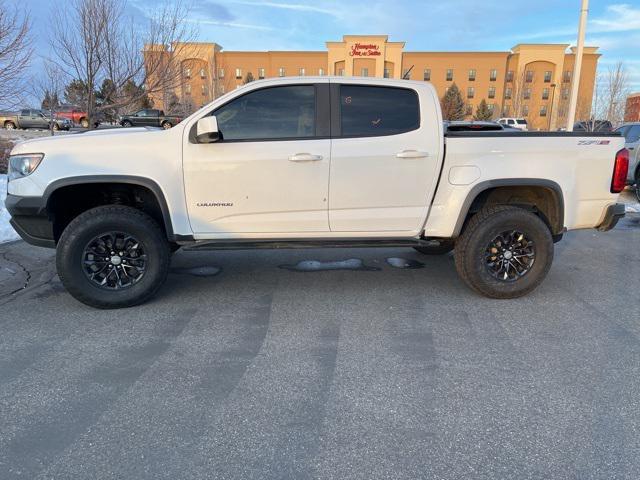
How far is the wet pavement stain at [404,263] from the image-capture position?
587 centimetres

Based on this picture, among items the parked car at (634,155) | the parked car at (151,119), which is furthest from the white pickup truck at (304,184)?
the parked car at (151,119)

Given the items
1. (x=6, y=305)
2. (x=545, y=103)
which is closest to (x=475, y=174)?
(x=6, y=305)

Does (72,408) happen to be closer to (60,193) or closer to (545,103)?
(60,193)

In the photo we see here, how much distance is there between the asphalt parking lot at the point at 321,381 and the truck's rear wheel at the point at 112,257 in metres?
0.19

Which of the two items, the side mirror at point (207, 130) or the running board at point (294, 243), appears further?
the running board at point (294, 243)

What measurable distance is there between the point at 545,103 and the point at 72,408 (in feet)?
254

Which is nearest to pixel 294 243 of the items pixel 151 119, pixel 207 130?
pixel 207 130

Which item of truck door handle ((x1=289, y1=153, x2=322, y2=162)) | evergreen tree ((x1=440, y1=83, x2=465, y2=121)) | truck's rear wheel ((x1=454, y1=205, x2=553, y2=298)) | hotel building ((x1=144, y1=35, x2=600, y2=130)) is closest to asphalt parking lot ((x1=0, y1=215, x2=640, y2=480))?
truck's rear wheel ((x1=454, y1=205, x2=553, y2=298))

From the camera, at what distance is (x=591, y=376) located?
328 centimetres

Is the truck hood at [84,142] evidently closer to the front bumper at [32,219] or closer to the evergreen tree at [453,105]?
the front bumper at [32,219]

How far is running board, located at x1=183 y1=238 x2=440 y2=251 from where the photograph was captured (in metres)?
4.46

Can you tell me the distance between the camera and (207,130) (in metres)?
4.07

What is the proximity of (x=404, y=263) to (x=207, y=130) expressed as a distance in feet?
9.98

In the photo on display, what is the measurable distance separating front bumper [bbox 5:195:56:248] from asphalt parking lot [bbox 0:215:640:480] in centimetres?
65
